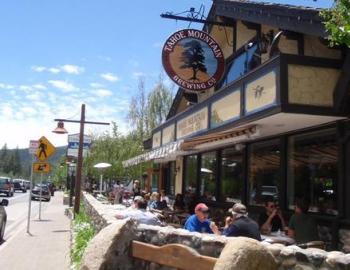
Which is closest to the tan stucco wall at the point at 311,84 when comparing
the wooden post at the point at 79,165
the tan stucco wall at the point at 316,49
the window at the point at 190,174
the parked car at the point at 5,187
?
the tan stucco wall at the point at 316,49

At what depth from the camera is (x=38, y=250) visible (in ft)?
42.6

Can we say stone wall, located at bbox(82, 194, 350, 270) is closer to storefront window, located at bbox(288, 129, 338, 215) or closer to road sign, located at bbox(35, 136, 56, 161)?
storefront window, located at bbox(288, 129, 338, 215)

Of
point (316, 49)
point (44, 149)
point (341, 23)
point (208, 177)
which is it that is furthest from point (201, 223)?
point (44, 149)

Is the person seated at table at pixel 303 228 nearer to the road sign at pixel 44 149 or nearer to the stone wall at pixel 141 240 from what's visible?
the stone wall at pixel 141 240

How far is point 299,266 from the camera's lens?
177 inches

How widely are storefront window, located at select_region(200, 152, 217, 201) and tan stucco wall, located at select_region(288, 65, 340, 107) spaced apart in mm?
7603

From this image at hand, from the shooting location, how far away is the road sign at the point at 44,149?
18.3 metres

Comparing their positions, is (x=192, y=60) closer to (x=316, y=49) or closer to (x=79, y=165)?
(x=316, y=49)

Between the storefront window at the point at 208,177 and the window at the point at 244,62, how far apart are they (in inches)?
103

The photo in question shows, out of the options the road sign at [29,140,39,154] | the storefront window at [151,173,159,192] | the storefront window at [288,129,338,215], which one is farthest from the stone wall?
the storefront window at [151,173,159,192]

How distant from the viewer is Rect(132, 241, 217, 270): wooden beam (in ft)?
16.5

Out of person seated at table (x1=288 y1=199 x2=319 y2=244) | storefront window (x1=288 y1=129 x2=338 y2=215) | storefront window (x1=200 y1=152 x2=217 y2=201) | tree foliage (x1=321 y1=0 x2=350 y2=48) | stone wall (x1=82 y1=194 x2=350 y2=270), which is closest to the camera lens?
stone wall (x1=82 y1=194 x2=350 y2=270)

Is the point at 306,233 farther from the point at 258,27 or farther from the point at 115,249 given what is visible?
the point at 258,27

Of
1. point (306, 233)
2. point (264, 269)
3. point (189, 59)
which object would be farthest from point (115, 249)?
point (189, 59)
